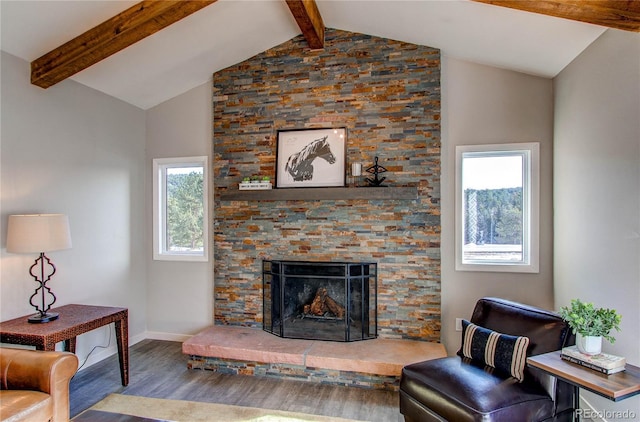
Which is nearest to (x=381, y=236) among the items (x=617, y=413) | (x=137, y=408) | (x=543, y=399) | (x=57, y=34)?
(x=543, y=399)

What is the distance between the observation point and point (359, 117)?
3674mm

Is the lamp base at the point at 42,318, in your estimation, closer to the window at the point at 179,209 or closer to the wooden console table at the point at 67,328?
the wooden console table at the point at 67,328

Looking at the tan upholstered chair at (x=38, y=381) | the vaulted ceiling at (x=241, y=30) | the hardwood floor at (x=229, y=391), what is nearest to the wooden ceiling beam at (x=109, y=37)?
the vaulted ceiling at (x=241, y=30)

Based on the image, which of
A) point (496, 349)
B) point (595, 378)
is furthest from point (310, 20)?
point (595, 378)

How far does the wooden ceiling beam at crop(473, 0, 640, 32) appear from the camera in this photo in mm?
1928

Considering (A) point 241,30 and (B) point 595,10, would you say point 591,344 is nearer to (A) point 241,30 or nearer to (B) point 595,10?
(B) point 595,10

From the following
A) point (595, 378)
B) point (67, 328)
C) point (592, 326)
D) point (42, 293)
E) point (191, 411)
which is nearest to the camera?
point (595, 378)

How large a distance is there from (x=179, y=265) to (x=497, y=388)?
343 cm

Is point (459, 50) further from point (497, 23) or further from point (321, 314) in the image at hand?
point (321, 314)

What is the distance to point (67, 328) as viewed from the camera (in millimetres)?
2600

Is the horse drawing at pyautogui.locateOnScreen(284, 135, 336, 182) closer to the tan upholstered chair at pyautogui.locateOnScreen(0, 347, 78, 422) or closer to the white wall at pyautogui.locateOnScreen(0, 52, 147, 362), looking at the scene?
the white wall at pyautogui.locateOnScreen(0, 52, 147, 362)

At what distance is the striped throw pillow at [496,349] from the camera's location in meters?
2.24

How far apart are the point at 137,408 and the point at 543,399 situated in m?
2.79

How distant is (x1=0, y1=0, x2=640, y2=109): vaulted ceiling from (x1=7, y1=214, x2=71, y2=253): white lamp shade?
3.95 ft
